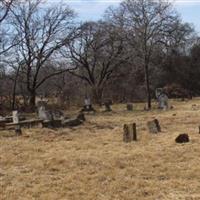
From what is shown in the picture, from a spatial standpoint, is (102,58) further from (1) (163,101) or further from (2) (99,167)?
(2) (99,167)

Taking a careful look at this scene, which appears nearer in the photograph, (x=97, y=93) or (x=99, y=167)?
(x=99, y=167)

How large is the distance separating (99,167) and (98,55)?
30.0 m

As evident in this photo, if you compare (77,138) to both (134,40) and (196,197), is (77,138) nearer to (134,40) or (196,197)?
(196,197)

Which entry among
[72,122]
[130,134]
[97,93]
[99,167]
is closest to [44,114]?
[72,122]

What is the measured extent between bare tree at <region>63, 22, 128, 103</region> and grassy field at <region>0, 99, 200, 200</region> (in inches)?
931

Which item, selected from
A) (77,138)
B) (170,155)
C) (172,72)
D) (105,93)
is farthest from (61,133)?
(172,72)

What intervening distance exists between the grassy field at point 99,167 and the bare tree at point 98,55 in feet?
77.6

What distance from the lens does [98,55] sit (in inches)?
1548

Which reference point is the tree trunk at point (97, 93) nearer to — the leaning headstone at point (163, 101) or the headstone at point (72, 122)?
the leaning headstone at point (163, 101)

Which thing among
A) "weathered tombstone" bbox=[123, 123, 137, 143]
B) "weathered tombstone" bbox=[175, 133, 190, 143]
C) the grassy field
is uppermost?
"weathered tombstone" bbox=[123, 123, 137, 143]

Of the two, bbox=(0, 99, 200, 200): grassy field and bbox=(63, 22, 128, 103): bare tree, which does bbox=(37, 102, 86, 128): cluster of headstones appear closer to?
bbox=(0, 99, 200, 200): grassy field

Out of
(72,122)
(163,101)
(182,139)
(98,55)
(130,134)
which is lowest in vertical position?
(182,139)

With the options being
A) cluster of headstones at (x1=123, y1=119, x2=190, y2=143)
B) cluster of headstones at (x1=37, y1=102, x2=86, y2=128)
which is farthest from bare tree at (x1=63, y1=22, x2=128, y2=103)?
cluster of headstones at (x1=123, y1=119, x2=190, y2=143)

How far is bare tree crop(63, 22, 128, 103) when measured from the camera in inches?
1515
